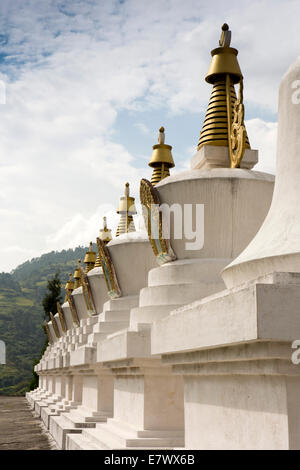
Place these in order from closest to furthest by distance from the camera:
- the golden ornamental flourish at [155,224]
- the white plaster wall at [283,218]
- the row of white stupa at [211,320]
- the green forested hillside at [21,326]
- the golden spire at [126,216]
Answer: the row of white stupa at [211,320], the white plaster wall at [283,218], the golden ornamental flourish at [155,224], the golden spire at [126,216], the green forested hillside at [21,326]

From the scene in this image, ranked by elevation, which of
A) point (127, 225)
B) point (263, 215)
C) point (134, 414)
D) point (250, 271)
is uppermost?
point (127, 225)

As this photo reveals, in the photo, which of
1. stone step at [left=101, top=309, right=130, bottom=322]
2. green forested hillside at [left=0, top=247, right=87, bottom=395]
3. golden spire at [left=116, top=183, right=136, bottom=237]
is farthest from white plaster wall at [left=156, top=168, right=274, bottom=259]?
green forested hillside at [left=0, top=247, right=87, bottom=395]

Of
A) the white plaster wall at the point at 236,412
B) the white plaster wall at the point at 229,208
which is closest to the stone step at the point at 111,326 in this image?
the white plaster wall at the point at 229,208

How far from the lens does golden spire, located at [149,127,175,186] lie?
579 inches

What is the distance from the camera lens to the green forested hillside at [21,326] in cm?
7431

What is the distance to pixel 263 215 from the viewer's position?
9.75 m

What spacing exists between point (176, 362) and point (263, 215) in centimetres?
406

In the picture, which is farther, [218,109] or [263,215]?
[218,109]

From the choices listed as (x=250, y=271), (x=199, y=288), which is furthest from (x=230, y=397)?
(x=199, y=288)

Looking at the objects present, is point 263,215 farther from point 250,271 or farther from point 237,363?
point 237,363

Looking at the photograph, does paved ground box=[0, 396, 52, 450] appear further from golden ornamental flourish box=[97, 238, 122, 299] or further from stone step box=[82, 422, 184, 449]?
stone step box=[82, 422, 184, 449]

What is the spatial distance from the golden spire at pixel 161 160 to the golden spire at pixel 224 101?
3.65 meters

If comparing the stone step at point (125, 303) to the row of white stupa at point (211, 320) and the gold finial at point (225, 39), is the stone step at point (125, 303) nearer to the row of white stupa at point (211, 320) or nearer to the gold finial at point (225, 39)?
the row of white stupa at point (211, 320)

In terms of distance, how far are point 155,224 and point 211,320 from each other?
5.42 meters
